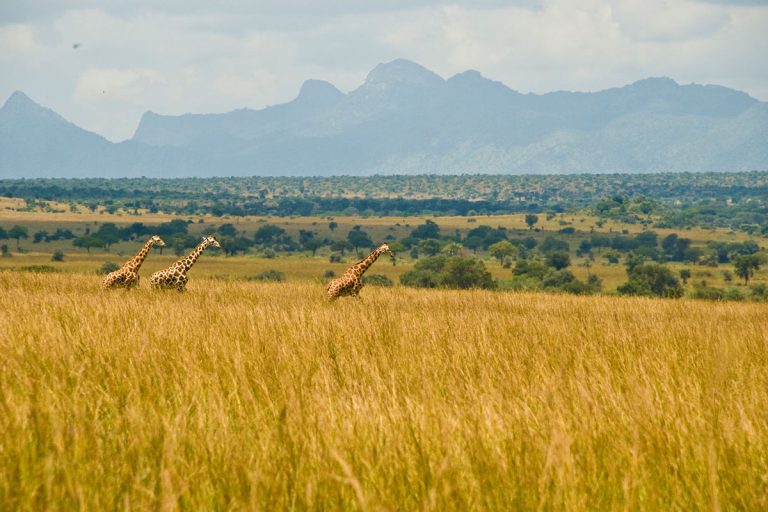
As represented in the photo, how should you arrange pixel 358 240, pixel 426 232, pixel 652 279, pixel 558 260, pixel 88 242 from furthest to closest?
pixel 426 232
pixel 358 240
pixel 88 242
pixel 558 260
pixel 652 279

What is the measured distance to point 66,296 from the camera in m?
13.2

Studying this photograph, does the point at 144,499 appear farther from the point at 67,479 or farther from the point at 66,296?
the point at 66,296

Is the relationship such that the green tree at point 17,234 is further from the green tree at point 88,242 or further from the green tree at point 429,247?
the green tree at point 429,247

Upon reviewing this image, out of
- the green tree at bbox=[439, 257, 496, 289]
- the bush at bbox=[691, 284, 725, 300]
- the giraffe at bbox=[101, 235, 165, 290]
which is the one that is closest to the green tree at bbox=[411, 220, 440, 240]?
the green tree at bbox=[439, 257, 496, 289]

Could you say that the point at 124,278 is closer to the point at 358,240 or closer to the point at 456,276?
the point at 456,276

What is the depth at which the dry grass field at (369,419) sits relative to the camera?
4402mm

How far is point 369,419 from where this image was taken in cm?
552

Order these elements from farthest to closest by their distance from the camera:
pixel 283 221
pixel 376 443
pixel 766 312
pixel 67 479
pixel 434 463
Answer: pixel 283 221 < pixel 766 312 < pixel 376 443 < pixel 434 463 < pixel 67 479

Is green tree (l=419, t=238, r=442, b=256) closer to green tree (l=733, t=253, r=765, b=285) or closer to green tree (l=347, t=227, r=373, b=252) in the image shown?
green tree (l=347, t=227, r=373, b=252)

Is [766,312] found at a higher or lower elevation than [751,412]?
lower

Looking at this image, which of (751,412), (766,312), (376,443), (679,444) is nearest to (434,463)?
(376,443)

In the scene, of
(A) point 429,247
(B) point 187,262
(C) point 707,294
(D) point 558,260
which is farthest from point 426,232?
(B) point 187,262

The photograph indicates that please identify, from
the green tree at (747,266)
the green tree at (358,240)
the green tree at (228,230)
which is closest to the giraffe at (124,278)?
the green tree at (747,266)

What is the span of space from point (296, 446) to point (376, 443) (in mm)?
424
